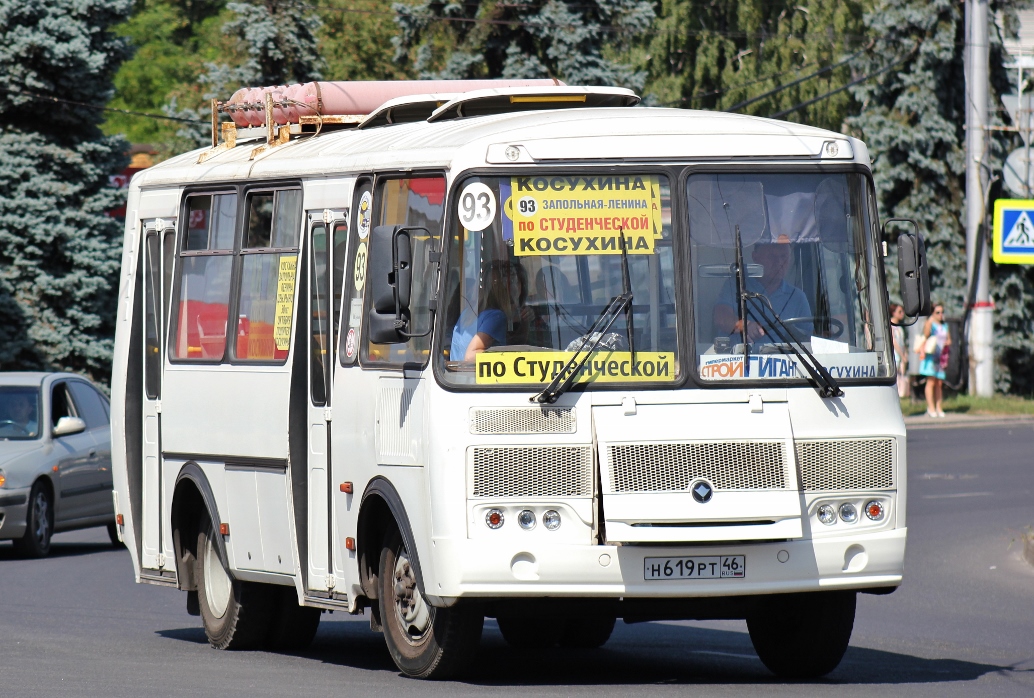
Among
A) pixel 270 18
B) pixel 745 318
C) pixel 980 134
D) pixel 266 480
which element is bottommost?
pixel 266 480

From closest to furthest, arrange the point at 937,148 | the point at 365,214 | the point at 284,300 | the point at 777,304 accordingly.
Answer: the point at 777,304
the point at 365,214
the point at 284,300
the point at 937,148

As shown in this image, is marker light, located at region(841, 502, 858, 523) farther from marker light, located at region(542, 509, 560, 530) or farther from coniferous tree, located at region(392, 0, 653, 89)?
coniferous tree, located at region(392, 0, 653, 89)

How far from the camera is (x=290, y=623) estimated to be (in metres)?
11.8

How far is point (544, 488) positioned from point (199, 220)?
4.15 metres

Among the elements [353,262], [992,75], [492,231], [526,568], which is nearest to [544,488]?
[526,568]

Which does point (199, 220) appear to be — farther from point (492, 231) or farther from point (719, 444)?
point (719, 444)

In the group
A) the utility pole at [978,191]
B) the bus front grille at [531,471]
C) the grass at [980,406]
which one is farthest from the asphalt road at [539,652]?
the utility pole at [978,191]

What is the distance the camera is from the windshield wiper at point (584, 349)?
9.06m

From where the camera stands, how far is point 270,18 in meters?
37.9

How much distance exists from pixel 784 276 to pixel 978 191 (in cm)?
2841

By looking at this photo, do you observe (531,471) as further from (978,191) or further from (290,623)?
(978,191)

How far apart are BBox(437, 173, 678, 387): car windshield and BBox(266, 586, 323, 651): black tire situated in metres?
3.11

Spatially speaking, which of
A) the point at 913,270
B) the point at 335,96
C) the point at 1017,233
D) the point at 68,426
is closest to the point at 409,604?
the point at 913,270

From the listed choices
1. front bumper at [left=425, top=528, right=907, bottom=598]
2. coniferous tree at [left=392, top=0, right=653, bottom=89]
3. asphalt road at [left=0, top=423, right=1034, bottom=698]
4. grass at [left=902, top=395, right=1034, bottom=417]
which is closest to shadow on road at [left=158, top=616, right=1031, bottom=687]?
asphalt road at [left=0, top=423, right=1034, bottom=698]
